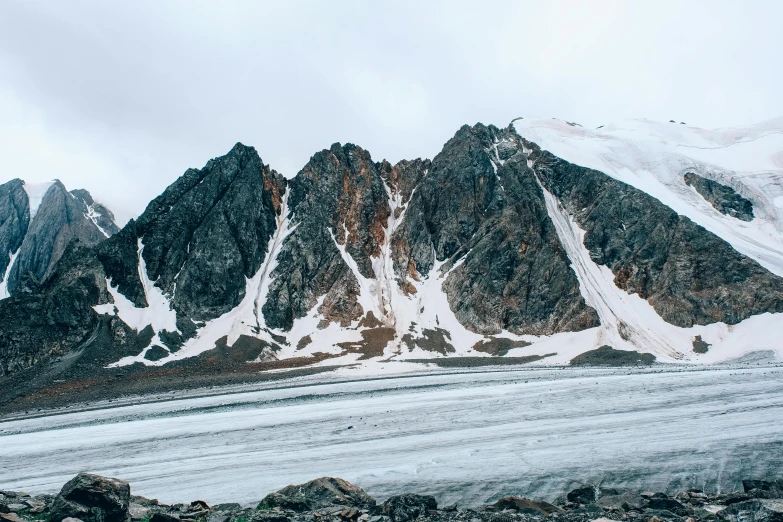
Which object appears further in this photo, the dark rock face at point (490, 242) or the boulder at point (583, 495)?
the dark rock face at point (490, 242)

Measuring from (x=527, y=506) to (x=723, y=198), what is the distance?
369 ft

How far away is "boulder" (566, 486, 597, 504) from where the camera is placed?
13.5 m

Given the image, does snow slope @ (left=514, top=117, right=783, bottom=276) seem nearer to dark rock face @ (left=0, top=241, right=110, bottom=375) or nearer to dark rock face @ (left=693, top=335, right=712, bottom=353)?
dark rock face @ (left=693, top=335, right=712, bottom=353)

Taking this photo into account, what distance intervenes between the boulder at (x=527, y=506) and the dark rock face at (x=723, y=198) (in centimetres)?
10799

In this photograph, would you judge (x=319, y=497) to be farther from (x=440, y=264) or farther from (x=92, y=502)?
(x=440, y=264)

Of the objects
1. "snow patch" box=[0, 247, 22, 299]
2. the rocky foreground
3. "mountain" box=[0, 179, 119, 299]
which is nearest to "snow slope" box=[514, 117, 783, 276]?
the rocky foreground

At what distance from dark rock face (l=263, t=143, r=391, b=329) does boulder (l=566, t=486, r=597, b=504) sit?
72.4 metres

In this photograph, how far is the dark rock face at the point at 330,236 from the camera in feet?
288

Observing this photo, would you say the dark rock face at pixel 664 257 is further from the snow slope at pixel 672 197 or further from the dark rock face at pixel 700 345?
the dark rock face at pixel 700 345

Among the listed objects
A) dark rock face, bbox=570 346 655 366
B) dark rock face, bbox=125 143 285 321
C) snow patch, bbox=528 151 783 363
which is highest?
dark rock face, bbox=125 143 285 321

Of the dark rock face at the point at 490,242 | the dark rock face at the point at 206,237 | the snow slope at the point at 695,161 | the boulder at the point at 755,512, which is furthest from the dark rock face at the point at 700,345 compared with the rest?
the dark rock face at the point at 206,237

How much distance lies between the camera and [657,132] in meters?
133

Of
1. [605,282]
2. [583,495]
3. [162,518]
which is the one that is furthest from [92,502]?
[605,282]

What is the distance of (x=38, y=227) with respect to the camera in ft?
466
